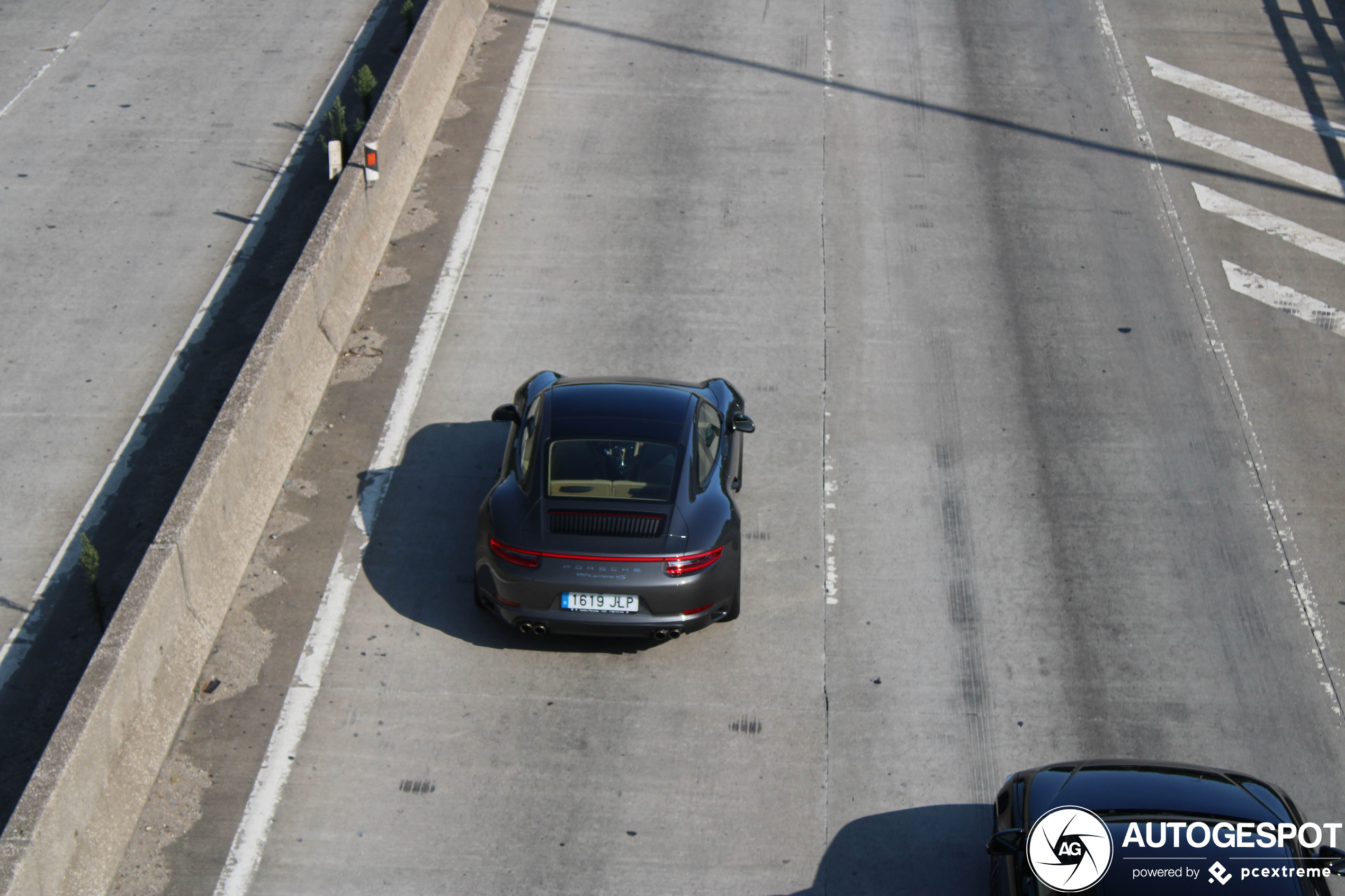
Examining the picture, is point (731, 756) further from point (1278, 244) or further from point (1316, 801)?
point (1278, 244)

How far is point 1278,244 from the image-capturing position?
13516 millimetres

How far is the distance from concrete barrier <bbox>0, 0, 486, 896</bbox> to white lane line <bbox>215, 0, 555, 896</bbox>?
0.67m

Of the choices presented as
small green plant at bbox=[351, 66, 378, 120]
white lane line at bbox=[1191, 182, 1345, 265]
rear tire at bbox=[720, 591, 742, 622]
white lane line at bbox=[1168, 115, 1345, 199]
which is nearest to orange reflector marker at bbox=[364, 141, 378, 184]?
small green plant at bbox=[351, 66, 378, 120]

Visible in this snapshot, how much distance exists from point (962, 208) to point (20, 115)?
11572 millimetres

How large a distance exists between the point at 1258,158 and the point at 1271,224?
1.64m

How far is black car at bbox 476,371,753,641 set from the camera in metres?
8.11

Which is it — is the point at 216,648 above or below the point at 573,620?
below

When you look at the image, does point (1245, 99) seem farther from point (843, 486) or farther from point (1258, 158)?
point (843, 486)

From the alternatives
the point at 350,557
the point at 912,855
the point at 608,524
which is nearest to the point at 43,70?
the point at 350,557

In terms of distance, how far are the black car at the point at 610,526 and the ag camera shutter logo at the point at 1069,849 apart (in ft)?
8.88

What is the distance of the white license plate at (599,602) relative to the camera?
8.12 meters

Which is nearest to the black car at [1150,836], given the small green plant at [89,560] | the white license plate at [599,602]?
the white license plate at [599,602]

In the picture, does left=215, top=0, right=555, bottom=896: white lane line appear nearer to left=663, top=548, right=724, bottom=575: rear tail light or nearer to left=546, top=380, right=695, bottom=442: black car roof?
left=546, top=380, right=695, bottom=442: black car roof

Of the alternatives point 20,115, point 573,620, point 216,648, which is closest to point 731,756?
point 573,620
